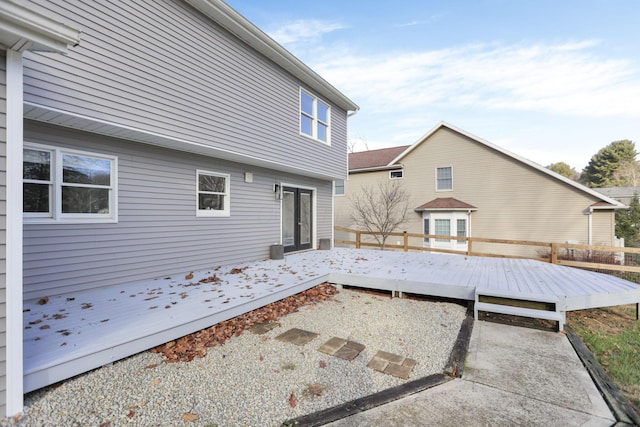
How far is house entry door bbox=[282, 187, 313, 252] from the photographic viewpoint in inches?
356

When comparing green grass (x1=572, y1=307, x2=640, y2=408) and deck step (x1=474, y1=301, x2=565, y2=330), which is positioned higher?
deck step (x1=474, y1=301, x2=565, y2=330)

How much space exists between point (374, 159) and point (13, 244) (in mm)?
17455

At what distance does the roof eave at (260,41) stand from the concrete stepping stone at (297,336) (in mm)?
6042

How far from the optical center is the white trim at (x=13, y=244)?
2088 millimetres

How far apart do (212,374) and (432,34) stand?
12614 millimetres

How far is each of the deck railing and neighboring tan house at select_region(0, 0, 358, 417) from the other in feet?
19.0

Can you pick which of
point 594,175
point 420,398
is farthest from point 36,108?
point 594,175

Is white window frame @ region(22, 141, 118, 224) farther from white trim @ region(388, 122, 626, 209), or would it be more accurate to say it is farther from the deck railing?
white trim @ region(388, 122, 626, 209)

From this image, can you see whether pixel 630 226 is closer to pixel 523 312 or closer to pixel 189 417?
pixel 523 312

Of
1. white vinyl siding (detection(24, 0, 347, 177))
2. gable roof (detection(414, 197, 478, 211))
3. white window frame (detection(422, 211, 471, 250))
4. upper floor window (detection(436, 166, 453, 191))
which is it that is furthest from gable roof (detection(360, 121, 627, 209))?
white vinyl siding (detection(24, 0, 347, 177))

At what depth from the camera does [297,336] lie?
3920mm

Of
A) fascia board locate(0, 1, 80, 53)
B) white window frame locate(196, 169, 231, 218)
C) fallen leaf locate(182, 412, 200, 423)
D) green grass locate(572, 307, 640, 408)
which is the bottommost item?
green grass locate(572, 307, 640, 408)

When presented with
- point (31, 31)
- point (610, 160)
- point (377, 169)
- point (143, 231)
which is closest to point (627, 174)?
point (610, 160)

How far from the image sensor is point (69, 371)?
2.56 meters
